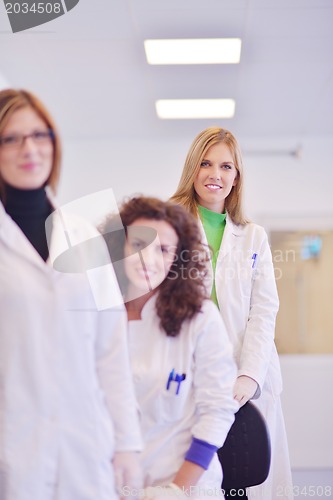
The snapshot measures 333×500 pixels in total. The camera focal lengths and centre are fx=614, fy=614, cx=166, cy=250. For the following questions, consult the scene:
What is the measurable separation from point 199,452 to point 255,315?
1.25ft

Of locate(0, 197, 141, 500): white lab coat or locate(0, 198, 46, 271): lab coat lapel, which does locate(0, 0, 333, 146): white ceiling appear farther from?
locate(0, 197, 141, 500): white lab coat

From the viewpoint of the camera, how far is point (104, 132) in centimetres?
193

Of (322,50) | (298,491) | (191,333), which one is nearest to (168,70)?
(322,50)

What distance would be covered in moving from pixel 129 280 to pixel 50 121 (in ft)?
1.38

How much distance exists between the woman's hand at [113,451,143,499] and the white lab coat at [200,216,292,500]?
0.36 m

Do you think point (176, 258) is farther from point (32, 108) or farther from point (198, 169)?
point (32, 108)

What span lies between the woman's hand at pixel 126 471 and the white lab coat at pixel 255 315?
358mm

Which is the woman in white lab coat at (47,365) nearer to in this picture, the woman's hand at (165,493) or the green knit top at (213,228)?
the woman's hand at (165,493)

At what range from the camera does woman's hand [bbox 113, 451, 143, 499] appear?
139 cm

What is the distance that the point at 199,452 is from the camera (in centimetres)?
141

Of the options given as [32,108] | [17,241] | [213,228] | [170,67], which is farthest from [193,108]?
[17,241]

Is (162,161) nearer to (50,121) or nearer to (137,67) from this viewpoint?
(137,67)

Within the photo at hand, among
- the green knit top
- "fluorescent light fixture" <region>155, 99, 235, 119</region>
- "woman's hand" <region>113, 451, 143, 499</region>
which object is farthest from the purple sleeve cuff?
"fluorescent light fixture" <region>155, 99, 235, 119</region>

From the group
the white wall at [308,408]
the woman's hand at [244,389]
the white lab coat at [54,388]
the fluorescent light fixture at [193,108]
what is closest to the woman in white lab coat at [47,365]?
the white lab coat at [54,388]
